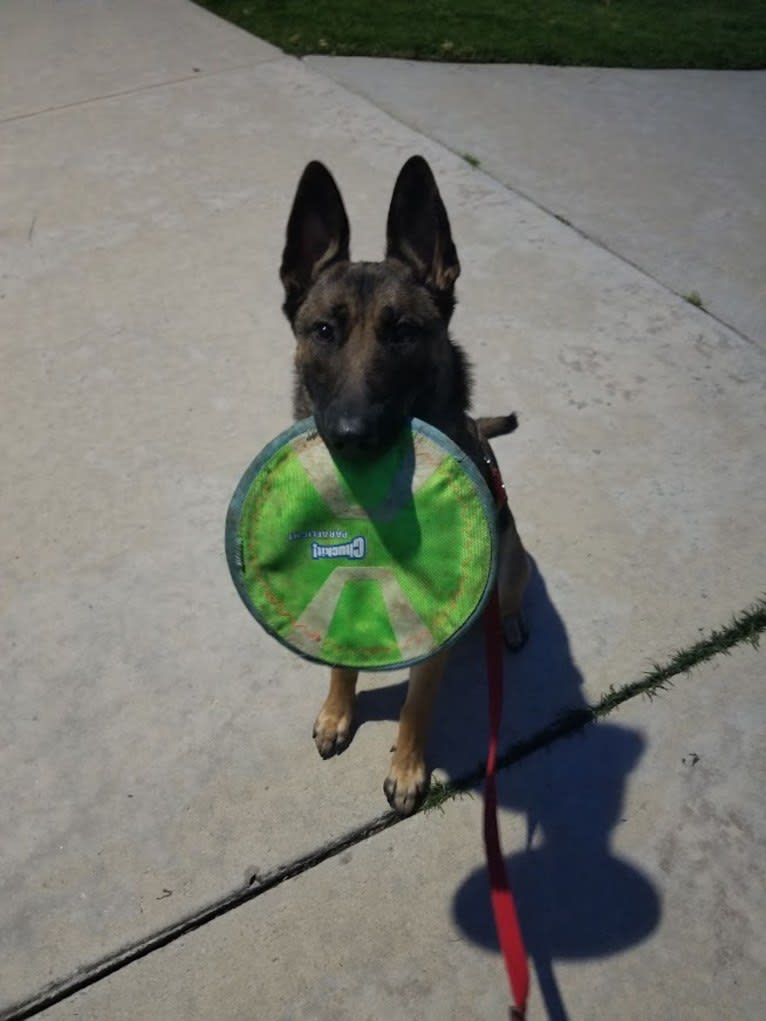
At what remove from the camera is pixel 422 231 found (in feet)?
11.1

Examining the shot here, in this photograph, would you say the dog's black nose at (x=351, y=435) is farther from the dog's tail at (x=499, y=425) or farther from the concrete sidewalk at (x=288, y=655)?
the dog's tail at (x=499, y=425)

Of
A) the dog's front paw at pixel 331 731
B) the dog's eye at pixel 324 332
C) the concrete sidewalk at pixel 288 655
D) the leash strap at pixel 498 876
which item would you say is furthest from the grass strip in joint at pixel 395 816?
the dog's eye at pixel 324 332

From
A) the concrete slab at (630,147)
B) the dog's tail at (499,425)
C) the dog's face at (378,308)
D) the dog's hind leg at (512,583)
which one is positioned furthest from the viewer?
the concrete slab at (630,147)

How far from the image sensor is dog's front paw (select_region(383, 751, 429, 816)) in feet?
10.3

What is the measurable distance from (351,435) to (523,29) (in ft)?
25.5

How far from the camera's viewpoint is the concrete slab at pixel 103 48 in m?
8.00

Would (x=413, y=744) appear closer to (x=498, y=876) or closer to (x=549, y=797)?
(x=549, y=797)

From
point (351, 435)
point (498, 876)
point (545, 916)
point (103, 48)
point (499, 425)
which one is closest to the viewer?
point (498, 876)

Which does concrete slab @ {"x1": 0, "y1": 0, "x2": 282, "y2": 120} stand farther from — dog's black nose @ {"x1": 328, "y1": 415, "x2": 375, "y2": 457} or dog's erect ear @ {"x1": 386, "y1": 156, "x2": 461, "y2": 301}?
dog's black nose @ {"x1": 328, "y1": 415, "x2": 375, "y2": 457}

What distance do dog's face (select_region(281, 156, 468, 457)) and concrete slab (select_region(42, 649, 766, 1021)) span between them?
1352 millimetres

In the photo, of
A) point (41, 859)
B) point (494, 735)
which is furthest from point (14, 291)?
point (494, 735)

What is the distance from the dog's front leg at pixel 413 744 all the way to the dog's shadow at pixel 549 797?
127 mm

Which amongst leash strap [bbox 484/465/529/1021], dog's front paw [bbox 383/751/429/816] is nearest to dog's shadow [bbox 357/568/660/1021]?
dog's front paw [bbox 383/751/429/816]

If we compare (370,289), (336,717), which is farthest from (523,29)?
(336,717)
